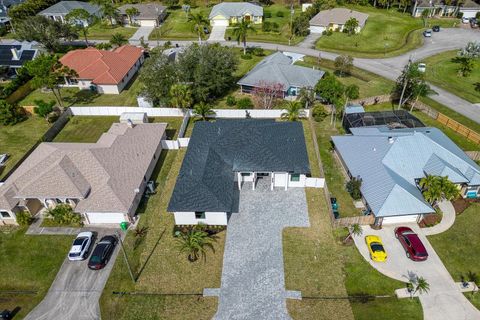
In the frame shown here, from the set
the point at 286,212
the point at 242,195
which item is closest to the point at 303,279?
the point at 286,212

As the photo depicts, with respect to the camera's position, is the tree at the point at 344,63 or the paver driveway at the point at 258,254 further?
the tree at the point at 344,63

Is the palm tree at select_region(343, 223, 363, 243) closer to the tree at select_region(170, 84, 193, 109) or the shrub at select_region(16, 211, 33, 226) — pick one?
the tree at select_region(170, 84, 193, 109)

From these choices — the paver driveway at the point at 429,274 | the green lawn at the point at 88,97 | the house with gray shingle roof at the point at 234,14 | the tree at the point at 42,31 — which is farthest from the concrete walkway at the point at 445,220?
the tree at the point at 42,31

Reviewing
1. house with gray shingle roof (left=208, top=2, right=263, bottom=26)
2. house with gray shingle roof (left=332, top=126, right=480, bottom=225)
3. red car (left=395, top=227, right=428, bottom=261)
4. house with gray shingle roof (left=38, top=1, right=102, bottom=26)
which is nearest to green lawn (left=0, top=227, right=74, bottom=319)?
house with gray shingle roof (left=332, top=126, right=480, bottom=225)

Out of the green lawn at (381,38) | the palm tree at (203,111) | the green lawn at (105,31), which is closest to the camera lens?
the palm tree at (203,111)

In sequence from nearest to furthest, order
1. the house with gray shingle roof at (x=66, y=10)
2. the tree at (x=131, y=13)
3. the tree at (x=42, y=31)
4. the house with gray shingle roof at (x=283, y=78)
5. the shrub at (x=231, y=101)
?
the shrub at (x=231, y=101) < the house with gray shingle roof at (x=283, y=78) < the tree at (x=42, y=31) < the tree at (x=131, y=13) < the house with gray shingle roof at (x=66, y=10)

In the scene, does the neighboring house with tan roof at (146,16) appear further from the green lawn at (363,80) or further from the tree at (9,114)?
the tree at (9,114)

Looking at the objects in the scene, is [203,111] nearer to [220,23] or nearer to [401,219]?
[401,219]

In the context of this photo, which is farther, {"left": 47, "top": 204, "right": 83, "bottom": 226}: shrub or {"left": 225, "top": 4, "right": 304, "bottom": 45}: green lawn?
{"left": 225, "top": 4, "right": 304, "bottom": 45}: green lawn
